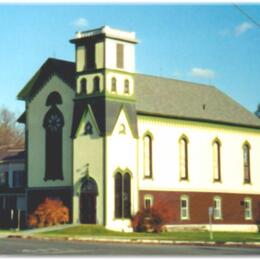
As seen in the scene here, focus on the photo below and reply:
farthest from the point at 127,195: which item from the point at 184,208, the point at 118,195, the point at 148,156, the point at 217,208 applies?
the point at 217,208

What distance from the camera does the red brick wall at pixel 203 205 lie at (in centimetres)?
6223

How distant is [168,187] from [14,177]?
18.7m

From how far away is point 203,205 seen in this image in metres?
65.9

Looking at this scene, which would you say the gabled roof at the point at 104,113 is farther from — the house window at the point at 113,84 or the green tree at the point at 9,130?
the green tree at the point at 9,130

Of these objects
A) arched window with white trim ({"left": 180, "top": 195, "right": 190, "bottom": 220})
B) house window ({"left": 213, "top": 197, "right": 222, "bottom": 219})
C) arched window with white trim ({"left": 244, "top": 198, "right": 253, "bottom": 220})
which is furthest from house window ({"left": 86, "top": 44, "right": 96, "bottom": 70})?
arched window with white trim ({"left": 244, "top": 198, "right": 253, "bottom": 220})

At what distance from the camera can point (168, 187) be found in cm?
6250

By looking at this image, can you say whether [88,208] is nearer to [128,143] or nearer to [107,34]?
[128,143]

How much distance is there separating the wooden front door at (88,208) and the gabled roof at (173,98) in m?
5.31

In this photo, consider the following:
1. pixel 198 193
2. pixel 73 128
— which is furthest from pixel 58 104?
pixel 198 193

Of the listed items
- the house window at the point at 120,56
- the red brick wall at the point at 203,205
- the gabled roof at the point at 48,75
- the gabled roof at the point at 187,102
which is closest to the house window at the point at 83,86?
the gabled roof at the point at 48,75

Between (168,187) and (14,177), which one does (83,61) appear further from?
(14,177)

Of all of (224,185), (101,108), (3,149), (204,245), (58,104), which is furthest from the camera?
(3,149)

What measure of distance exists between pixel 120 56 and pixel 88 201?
1133 centimetres

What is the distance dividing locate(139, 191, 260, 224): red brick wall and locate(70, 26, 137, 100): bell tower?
28.0 feet
